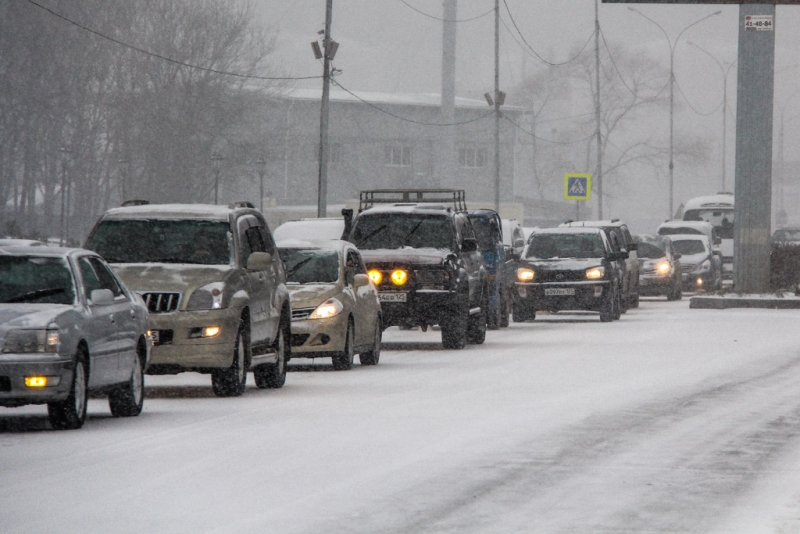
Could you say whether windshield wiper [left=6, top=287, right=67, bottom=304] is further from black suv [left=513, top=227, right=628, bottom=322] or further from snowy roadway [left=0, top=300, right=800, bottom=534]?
black suv [left=513, top=227, right=628, bottom=322]

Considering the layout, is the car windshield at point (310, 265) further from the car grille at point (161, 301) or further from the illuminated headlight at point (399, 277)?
the car grille at point (161, 301)

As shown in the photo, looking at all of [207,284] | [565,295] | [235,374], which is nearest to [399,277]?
[235,374]

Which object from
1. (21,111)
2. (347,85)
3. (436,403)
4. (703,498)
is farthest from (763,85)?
(347,85)

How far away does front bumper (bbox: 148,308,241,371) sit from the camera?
50.9 ft

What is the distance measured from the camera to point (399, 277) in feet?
76.4

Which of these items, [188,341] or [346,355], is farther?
[346,355]

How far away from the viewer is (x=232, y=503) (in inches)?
356

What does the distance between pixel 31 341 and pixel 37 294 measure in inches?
31.9

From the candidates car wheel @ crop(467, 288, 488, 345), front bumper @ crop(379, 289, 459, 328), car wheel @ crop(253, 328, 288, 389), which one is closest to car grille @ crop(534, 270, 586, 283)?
car wheel @ crop(467, 288, 488, 345)

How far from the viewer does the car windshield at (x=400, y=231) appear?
80.1 feet

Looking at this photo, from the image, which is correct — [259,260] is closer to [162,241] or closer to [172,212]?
[162,241]

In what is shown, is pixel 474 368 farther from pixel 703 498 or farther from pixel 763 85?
pixel 763 85

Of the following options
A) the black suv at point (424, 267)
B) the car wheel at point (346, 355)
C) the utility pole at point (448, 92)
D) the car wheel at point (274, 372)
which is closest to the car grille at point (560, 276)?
the black suv at point (424, 267)

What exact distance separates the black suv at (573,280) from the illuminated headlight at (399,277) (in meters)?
9.46
